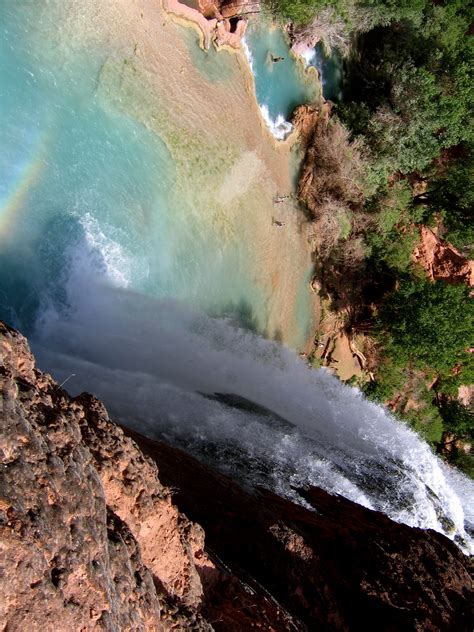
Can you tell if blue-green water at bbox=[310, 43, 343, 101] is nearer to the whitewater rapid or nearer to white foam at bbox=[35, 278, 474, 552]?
white foam at bbox=[35, 278, 474, 552]

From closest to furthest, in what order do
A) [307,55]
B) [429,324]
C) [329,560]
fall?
[329,560]
[429,324]
[307,55]

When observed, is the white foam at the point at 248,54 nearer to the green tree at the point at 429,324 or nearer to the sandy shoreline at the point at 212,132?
the sandy shoreline at the point at 212,132

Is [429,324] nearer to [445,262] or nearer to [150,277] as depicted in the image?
[445,262]

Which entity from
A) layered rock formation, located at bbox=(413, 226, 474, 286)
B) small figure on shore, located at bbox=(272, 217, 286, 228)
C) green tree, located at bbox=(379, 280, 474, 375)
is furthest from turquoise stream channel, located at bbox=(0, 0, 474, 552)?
layered rock formation, located at bbox=(413, 226, 474, 286)

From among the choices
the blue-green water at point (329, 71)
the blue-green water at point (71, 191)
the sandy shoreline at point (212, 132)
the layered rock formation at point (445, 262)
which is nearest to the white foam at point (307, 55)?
the blue-green water at point (329, 71)

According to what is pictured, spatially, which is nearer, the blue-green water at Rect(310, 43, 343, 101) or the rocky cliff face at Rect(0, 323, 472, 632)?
the rocky cliff face at Rect(0, 323, 472, 632)

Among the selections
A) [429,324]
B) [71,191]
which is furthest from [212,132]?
[429,324]
